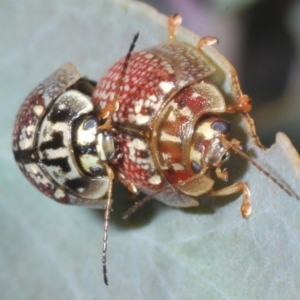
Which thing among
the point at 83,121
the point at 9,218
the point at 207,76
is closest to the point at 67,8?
the point at 83,121

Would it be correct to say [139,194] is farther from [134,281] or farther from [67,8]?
[67,8]

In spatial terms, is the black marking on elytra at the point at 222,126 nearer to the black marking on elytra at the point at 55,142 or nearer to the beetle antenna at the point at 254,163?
the beetle antenna at the point at 254,163

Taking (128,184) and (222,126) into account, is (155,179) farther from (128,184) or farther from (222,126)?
(222,126)

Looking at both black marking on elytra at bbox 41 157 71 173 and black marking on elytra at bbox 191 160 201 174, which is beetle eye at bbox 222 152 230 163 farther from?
black marking on elytra at bbox 41 157 71 173

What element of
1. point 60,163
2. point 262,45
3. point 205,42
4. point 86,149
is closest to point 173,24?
point 205,42

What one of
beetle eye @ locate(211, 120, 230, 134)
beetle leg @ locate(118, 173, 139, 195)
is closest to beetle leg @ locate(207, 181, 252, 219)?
beetle eye @ locate(211, 120, 230, 134)

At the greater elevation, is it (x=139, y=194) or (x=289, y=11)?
(x=289, y=11)

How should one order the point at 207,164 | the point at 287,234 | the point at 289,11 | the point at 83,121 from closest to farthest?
the point at 287,234 < the point at 207,164 < the point at 83,121 < the point at 289,11
